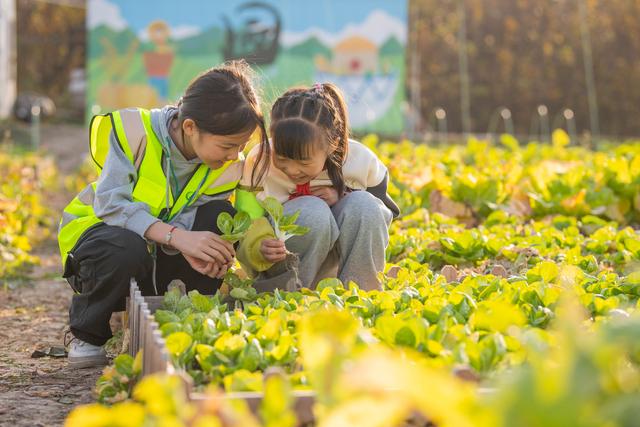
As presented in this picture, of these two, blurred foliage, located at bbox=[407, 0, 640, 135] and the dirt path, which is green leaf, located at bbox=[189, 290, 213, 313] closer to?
the dirt path

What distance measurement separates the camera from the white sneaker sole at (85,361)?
3.16 metres

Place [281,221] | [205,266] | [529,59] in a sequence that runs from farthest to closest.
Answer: [529,59], [281,221], [205,266]

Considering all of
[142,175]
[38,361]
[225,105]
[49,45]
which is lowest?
[38,361]

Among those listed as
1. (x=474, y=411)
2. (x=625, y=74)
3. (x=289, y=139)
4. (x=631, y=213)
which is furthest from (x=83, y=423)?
(x=625, y=74)

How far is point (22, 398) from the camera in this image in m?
2.76

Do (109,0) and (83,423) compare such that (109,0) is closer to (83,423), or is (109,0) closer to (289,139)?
(289,139)

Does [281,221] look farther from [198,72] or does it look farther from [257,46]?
[257,46]

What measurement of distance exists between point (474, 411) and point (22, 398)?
1.78 m

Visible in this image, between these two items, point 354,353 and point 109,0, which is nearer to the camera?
point 354,353

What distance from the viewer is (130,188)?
3.20m

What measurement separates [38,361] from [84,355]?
0.83ft

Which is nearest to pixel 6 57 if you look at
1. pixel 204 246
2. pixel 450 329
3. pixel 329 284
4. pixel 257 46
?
pixel 257 46

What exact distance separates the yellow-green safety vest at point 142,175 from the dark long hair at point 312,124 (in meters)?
0.25

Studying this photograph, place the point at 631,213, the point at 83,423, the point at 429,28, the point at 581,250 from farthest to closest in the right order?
the point at 429,28 → the point at 631,213 → the point at 581,250 → the point at 83,423
